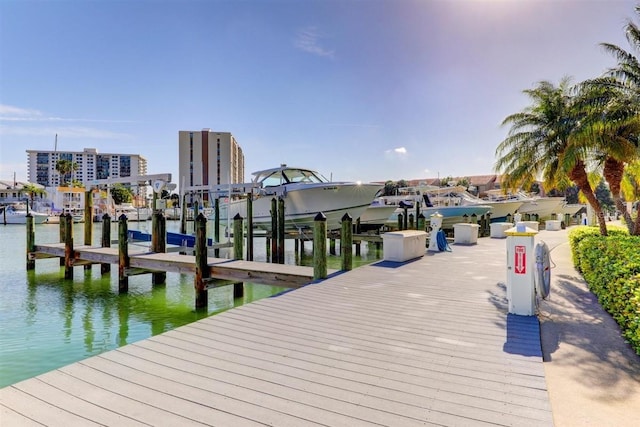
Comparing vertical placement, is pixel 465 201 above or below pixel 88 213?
above

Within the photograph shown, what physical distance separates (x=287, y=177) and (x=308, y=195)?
1.68 metres

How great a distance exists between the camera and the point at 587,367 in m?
3.56

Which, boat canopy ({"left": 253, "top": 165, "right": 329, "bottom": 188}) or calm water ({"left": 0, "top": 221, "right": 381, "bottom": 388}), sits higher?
boat canopy ({"left": 253, "top": 165, "right": 329, "bottom": 188})

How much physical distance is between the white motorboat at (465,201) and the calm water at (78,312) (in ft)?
57.6

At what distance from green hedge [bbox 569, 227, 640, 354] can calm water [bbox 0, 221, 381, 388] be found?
8.18 m

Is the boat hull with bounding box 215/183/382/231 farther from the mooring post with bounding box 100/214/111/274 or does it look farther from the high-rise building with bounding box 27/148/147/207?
the high-rise building with bounding box 27/148/147/207

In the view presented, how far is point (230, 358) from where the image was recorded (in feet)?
12.1

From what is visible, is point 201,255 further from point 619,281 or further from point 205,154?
point 205,154

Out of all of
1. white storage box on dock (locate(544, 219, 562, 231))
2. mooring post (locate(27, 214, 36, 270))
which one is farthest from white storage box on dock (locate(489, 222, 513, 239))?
mooring post (locate(27, 214, 36, 270))

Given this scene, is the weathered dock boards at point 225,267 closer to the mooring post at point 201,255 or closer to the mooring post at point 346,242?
the mooring post at point 201,255

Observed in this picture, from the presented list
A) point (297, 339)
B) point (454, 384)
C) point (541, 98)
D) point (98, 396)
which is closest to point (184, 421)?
point (98, 396)

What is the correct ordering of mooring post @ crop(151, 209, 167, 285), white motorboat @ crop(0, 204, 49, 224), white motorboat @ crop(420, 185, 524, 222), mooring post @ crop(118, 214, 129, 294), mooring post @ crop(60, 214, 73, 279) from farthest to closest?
white motorboat @ crop(0, 204, 49, 224), white motorboat @ crop(420, 185, 524, 222), mooring post @ crop(60, 214, 73, 279), mooring post @ crop(151, 209, 167, 285), mooring post @ crop(118, 214, 129, 294)

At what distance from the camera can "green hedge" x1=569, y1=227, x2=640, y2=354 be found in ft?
13.2

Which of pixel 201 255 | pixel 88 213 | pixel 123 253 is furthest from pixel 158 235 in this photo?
pixel 88 213
